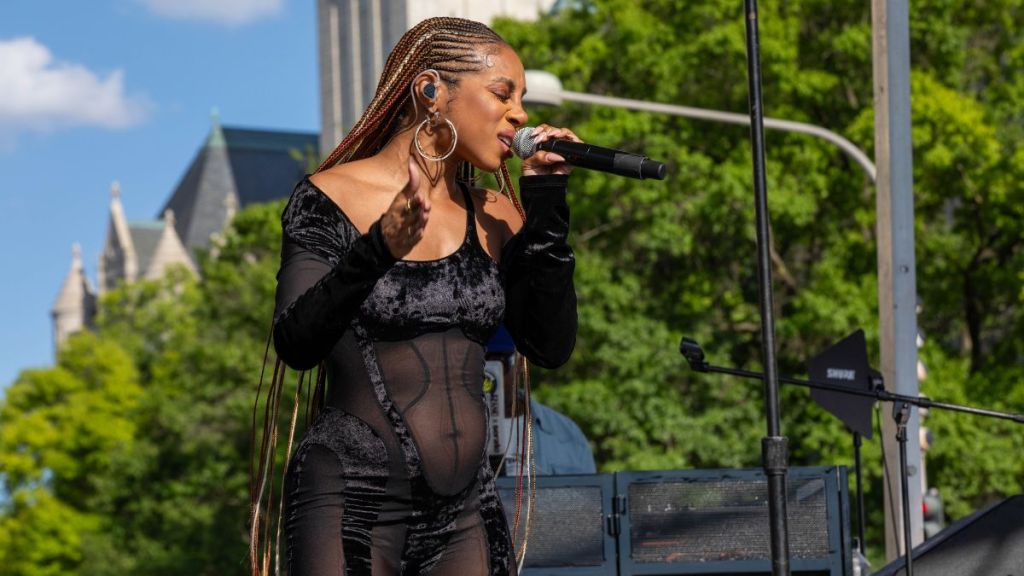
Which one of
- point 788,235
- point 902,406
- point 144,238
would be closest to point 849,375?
point 902,406

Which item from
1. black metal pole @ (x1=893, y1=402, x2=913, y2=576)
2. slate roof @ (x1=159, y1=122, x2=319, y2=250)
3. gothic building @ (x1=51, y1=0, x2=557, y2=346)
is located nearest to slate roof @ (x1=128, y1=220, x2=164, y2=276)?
gothic building @ (x1=51, y1=0, x2=557, y2=346)

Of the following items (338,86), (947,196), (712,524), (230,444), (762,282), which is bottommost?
(712,524)

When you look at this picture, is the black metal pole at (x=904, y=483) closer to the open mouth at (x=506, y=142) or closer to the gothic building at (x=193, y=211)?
the open mouth at (x=506, y=142)

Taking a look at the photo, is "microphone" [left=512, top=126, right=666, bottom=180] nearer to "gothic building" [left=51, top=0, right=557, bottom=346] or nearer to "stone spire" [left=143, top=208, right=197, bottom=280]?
"gothic building" [left=51, top=0, right=557, bottom=346]

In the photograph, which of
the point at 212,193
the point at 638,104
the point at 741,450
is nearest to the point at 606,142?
the point at 741,450

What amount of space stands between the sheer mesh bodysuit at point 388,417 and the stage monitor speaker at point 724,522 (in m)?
2.81

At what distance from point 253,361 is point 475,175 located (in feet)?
99.8

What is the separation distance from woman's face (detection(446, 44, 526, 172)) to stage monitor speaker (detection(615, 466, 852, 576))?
2905 millimetres

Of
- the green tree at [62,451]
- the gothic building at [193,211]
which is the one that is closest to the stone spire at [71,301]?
the gothic building at [193,211]

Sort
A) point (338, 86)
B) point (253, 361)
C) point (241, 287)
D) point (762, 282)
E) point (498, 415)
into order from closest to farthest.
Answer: point (762, 282) < point (498, 415) < point (253, 361) < point (241, 287) < point (338, 86)

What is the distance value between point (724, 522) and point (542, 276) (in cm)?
288

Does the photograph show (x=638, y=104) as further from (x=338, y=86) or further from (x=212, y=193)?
(x=212, y=193)

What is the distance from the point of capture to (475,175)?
10.7 feet

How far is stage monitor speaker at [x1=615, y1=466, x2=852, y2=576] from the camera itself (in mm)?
5664
